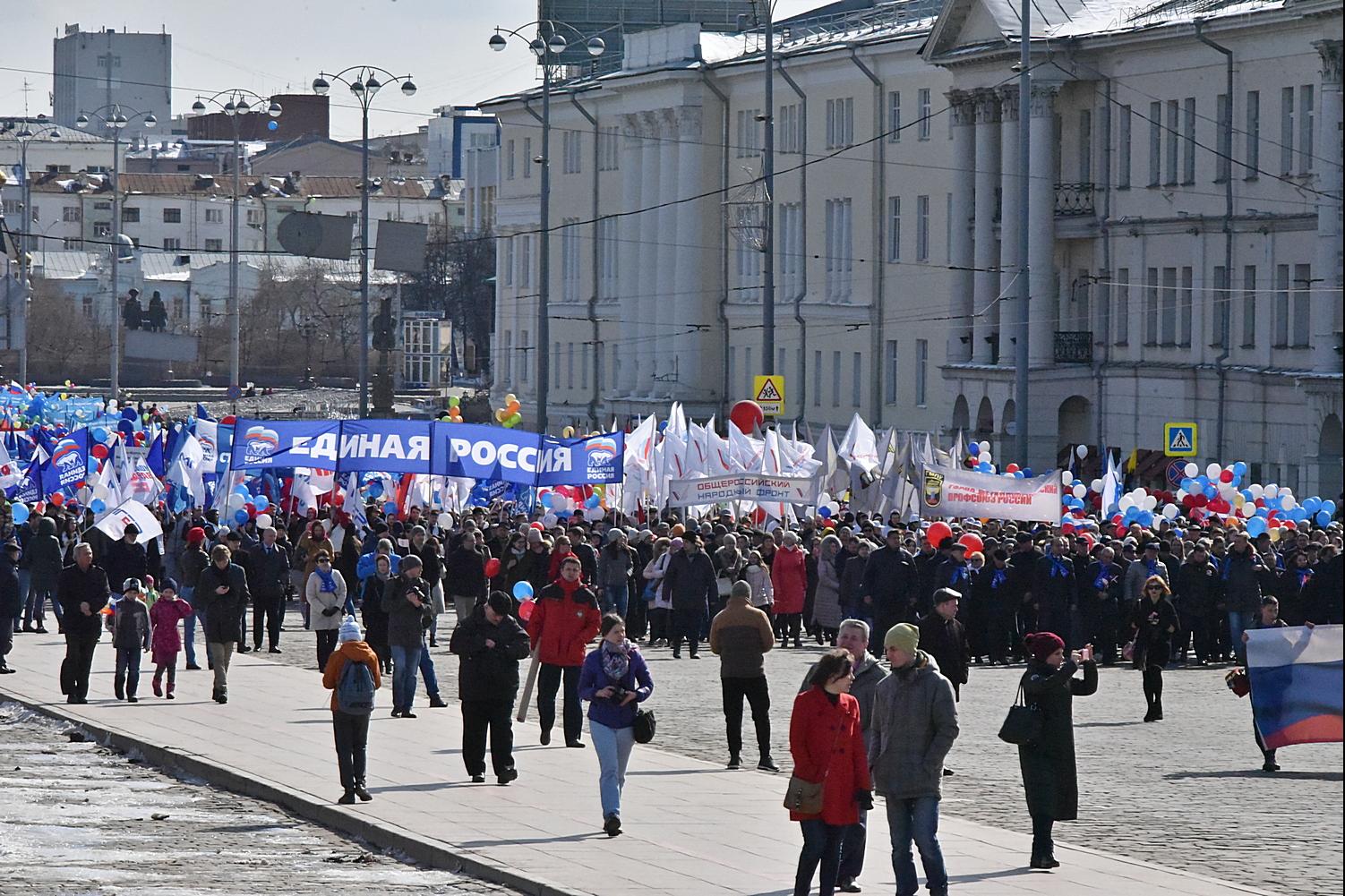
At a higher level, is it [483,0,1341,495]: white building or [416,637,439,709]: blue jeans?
[483,0,1341,495]: white building

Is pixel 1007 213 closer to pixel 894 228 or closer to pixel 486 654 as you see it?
pixel 894 228

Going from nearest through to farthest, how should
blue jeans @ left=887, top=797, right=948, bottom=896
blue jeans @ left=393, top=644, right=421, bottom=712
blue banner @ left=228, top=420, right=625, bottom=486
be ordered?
blue jeans @ left=887, top=797, right=948, bottom=896 < blue jeans @ left=393, top=644, right=421, bottom=712 < blue banner @ left=228, top=420, right=625, bottom=486

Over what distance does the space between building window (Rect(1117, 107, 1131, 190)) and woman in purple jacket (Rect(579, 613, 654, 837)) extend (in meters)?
41.5

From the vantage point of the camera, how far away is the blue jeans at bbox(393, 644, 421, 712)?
22438 millimetres

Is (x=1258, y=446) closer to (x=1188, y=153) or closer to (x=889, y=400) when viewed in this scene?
(x=1188, y=153)

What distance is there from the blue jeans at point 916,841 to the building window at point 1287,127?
130 feet

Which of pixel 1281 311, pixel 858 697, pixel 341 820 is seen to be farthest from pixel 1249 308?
pixel 858 697

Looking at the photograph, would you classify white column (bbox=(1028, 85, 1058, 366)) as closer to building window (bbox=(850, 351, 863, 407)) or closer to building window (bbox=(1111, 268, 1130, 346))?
building window (bbox=(1111, 268, 1130, 346))

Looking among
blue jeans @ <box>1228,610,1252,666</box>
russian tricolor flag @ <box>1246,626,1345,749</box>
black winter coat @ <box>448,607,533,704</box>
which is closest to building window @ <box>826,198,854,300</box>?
blue jeans @ <box>1228,610,1252,666</box>

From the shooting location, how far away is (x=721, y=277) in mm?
74688

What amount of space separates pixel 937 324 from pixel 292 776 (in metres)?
45.7

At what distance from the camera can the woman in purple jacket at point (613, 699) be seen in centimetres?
1606

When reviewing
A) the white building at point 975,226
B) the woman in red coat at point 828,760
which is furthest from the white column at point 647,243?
the woman in red coat at point 828,760

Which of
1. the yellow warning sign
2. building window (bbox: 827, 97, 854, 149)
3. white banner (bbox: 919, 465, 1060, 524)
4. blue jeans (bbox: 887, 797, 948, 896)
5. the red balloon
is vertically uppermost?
building window (bbox: 827, 97, 854, 149)
